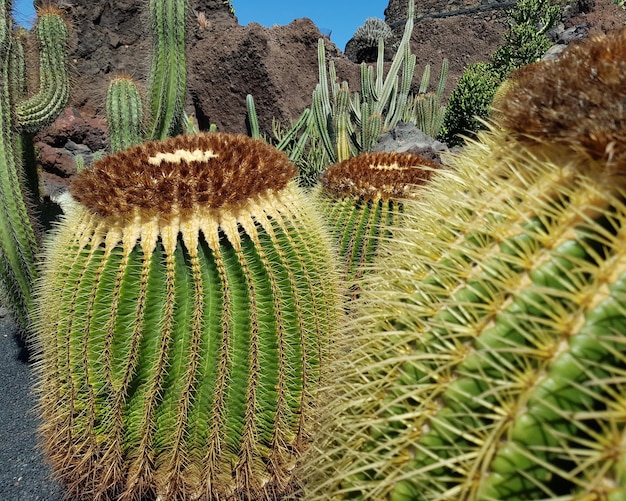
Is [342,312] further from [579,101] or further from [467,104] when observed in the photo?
[467,104]

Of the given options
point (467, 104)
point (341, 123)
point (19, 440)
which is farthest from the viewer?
point (467, 104)

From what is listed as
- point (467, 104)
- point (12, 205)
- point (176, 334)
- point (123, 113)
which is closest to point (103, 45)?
point (123, 113)

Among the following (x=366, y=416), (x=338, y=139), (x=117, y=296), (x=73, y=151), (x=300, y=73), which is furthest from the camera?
(x=300, y=73)

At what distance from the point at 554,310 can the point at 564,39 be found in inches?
619

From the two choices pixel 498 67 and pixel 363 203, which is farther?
pixel 498 67

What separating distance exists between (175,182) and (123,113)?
127 inches

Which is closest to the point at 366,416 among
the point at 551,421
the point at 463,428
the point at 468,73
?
the point at 463,428

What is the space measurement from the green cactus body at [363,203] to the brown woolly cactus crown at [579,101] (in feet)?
6.29

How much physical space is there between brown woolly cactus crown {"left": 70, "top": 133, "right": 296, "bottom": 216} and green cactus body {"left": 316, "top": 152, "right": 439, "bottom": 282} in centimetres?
102

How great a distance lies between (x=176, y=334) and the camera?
174 centimetres

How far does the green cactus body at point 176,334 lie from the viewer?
1.72 m

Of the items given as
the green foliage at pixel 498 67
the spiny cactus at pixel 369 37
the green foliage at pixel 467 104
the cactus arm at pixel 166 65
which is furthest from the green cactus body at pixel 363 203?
the spiny cactus at pixel 369 37

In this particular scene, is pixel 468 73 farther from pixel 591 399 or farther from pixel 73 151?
pixel 591 399

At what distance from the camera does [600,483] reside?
61 centimetres
